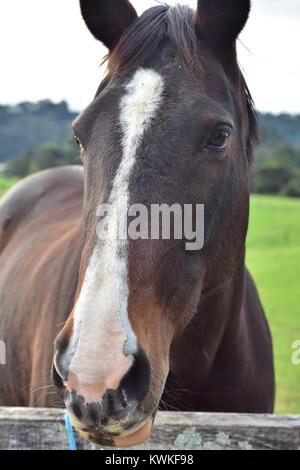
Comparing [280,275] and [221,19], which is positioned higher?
[221,19]

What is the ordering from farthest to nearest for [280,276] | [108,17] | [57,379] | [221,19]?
1. [280,276]
2. [108,17]
3. [221,19]
4. [57,379]

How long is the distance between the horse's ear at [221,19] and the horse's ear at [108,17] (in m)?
0.31

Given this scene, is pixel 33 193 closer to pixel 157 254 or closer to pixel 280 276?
pixel 157 254

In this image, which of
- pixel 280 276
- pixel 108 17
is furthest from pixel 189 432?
pixel 280 276

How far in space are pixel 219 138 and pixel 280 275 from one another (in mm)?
14127

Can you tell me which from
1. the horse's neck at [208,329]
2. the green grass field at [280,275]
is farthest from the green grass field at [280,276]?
the horse's neck at [208,329]

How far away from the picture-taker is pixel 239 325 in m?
2.77

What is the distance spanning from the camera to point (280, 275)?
1565cm

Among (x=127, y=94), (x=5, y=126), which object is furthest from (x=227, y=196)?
(x=5, y=126)

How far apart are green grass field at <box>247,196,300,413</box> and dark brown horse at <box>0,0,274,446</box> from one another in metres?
3.77

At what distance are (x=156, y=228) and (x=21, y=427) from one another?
2.86ft

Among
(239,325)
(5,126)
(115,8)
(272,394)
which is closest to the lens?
(115,8)

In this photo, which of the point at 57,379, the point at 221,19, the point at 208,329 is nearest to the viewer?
the point at 57,379

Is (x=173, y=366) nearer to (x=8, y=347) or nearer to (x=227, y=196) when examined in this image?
(x=227, y=196)
